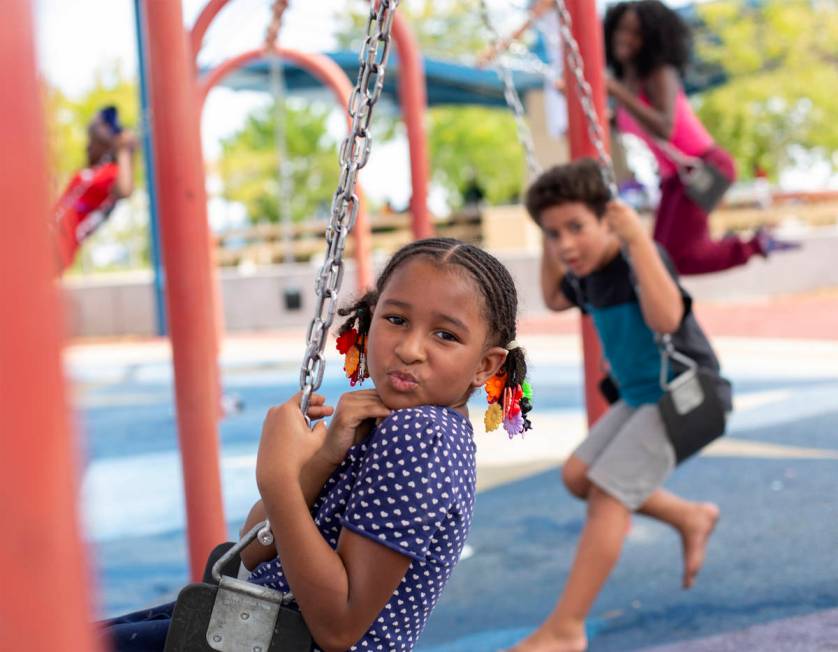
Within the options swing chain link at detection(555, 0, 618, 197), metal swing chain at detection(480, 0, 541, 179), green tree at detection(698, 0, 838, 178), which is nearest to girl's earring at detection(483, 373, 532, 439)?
swing chain link at detection(555, 0, 618, 197)

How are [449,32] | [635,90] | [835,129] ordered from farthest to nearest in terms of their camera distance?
[449,32] < [835,129] < [635,90]

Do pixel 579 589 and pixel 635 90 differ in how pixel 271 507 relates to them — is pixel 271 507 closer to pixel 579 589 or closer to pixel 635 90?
pixel 579 589

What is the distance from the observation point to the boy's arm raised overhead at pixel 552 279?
3.14 metres

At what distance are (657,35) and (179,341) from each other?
233cm

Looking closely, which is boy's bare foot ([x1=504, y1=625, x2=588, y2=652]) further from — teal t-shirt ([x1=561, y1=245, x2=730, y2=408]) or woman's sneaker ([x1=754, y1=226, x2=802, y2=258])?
woman's sneaker ([x1=754, y1=226, x2=802, y2=258])

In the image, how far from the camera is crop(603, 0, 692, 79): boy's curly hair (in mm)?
4074

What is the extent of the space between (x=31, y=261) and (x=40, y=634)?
0.69 ft

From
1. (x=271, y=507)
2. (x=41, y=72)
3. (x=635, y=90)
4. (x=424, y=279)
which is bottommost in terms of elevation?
(x=271, y=507)

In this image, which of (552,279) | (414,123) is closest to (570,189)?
(552,279)

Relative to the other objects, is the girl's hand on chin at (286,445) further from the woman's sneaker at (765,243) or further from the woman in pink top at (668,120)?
the woman's sneaker at (765,243)

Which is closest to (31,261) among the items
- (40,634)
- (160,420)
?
(40,634)

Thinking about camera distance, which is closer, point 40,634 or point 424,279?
point 40,634

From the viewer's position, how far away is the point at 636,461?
2824 mm

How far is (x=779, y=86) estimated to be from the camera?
821 inches
